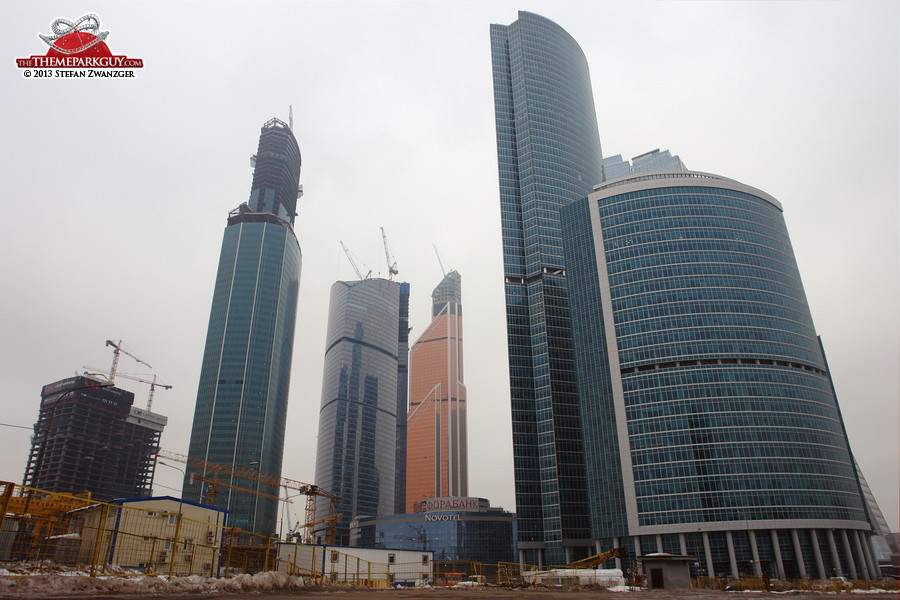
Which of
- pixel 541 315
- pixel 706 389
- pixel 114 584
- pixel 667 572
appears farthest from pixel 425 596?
Answer: pixel 541 315

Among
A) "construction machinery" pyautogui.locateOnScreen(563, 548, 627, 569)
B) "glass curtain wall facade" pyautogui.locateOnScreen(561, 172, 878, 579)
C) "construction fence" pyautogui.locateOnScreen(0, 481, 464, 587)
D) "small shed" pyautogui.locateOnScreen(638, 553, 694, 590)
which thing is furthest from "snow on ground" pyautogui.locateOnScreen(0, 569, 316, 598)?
"glass curtain wall facade" pyautogui.locateOnScreen(561, 172, 878, 579)

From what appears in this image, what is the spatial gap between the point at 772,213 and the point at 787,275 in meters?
18.3

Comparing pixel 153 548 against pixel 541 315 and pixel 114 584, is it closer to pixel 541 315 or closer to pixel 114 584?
pixel 114 584

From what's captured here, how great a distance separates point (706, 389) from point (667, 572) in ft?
225

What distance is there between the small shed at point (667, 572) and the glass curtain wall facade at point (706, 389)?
54.9 m

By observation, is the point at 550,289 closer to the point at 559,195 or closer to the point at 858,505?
the point at 559,195

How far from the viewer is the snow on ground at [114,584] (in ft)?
66.9

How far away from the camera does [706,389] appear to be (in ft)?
415

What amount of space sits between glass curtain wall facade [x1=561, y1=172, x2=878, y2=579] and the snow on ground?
10851 cm

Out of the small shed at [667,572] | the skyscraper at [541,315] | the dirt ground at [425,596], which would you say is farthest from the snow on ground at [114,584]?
the skyscraper at [541,315]

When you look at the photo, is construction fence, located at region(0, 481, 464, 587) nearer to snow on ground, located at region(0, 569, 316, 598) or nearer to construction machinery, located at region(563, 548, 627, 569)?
snow on ground, located at region(0, 569, 316, 598)

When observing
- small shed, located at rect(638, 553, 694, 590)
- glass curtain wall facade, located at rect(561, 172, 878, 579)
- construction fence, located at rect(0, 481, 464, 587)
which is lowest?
small shed, located at rect(638, 553, 694, 590)

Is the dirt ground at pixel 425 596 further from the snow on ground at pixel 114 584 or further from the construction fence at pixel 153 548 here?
→ the construction fence at pixel 153 548

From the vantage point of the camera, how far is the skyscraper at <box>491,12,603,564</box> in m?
148
